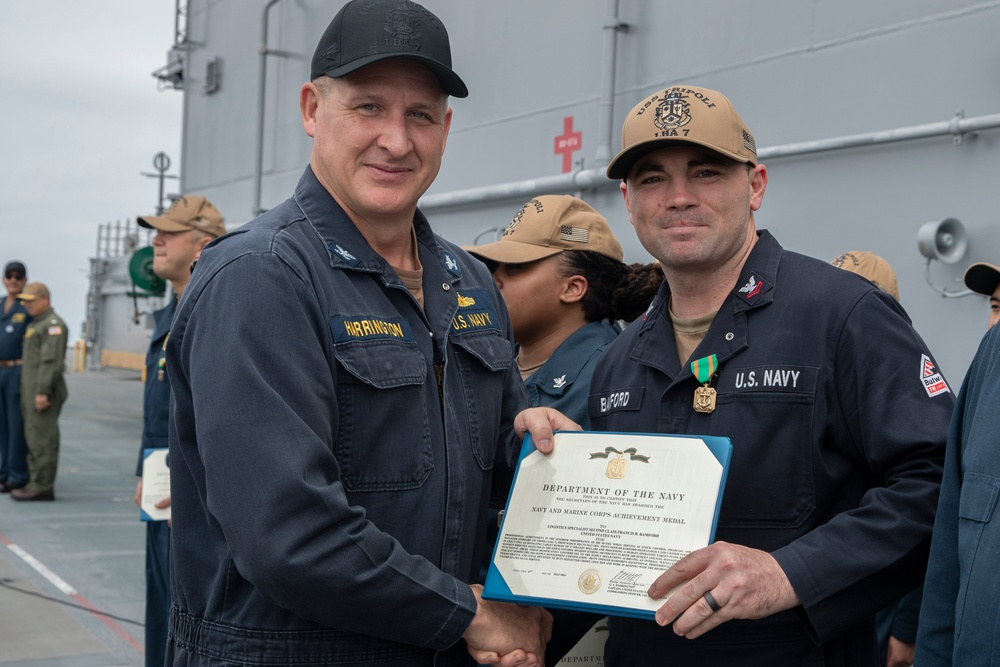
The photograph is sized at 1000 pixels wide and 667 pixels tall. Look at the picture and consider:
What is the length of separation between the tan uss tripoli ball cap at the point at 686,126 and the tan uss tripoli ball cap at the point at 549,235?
2.94ft

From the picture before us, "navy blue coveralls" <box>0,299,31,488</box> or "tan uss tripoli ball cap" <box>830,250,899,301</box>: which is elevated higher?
"tan uss tripoli ball cap" <box>830,250,899,301</box>

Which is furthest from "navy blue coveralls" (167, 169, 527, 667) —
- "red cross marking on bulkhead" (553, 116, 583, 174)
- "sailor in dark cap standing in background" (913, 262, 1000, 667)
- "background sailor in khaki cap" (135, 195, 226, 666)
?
"red cross marking on bulkhead" (553, 116, 583, 174)

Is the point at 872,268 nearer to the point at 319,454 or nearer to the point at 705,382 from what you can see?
the point at 705,382

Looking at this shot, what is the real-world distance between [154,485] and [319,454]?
2608mm

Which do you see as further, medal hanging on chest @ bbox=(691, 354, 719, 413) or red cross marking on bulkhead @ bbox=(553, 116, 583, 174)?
red cross marking on bulkhead @ bbox=(553, 116, 583, 174)

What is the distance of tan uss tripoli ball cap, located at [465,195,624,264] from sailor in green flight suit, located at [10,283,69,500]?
22.4ft

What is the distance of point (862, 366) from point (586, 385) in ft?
3.03

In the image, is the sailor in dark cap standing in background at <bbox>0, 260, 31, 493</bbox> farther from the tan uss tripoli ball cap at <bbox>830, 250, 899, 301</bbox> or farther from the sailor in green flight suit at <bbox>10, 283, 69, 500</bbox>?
the tan uss tripoli ball cap at <bbox>830, 250, 899, 301</bbox>

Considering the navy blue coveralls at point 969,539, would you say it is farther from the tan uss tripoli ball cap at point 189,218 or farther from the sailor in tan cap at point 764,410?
the tan uss tripoli ball cap at point 189,218

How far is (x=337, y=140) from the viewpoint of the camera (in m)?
1.80

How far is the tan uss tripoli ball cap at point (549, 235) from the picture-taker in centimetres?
299

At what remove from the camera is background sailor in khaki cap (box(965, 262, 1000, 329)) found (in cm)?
338

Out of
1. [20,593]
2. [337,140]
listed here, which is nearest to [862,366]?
[337,140]

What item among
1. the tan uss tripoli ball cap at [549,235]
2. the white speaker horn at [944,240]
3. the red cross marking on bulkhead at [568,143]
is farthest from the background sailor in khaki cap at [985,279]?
the red cross marking on bulkhead at [568,143]
